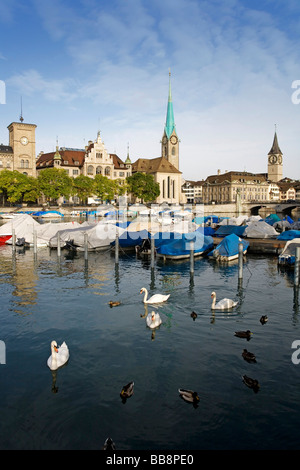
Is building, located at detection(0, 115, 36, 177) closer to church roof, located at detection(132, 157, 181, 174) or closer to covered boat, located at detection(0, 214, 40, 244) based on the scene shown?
church roof, located at detection(132, 157, 181, 174)

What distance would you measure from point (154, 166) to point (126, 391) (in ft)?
451

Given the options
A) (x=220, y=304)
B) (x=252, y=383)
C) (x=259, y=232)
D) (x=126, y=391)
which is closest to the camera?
(x=126, y=391)

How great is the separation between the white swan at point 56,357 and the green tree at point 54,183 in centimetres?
9362

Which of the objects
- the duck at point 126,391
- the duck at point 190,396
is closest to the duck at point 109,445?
the duck at point 126,391

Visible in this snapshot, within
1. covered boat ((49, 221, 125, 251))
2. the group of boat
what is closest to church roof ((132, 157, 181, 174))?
the group of boat

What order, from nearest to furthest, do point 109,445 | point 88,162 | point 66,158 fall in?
point 109,445, point 88,162, point 66,158

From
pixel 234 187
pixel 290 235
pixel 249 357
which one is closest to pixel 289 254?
pixel 290 235

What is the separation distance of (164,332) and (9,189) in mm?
91860

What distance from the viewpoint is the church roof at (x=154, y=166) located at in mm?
142125

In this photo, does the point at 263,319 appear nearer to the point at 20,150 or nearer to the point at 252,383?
the point at 252,383

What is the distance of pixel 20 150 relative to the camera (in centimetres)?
11788

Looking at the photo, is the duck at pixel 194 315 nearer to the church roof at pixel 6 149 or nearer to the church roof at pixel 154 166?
the church roof at pixel 6 149

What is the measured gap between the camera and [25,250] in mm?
41594

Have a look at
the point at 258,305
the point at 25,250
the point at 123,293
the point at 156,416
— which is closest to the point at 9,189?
the point at 25,250
